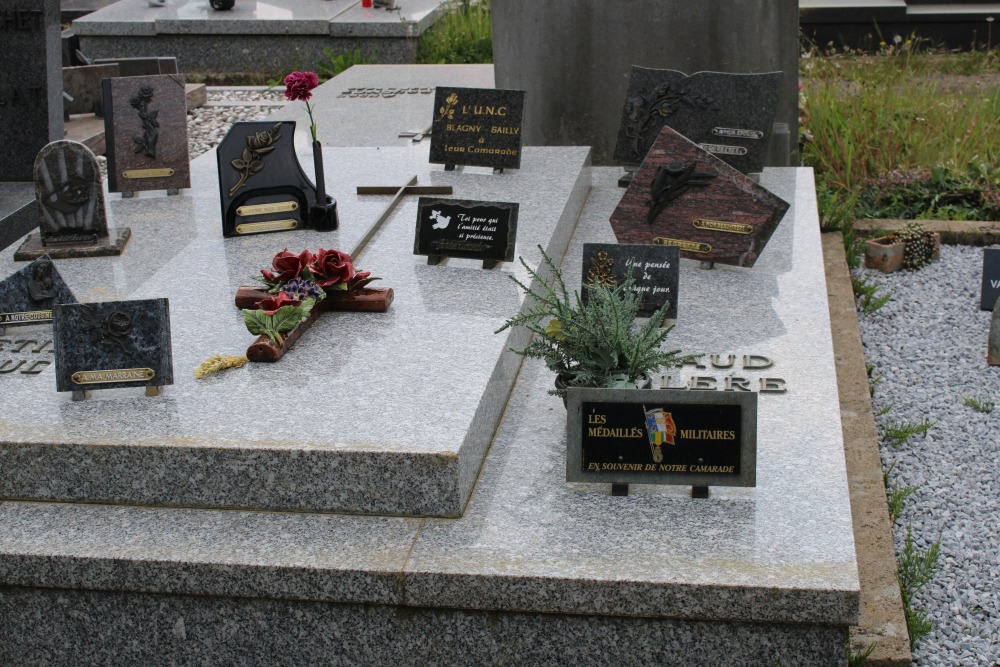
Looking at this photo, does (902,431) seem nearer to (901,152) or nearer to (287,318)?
(287,318)

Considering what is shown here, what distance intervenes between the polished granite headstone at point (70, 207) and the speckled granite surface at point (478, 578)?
1847 mm

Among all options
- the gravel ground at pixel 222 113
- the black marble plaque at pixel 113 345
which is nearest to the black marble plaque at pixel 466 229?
the black marble plaque at pixel 113 345

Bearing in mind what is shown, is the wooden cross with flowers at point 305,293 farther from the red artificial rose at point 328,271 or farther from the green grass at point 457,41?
the green grass at point 457,41

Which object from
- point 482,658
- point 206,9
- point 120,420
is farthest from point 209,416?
point 206,9

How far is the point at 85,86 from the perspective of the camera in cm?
912

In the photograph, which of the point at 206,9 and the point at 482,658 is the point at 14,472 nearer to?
the point at 482,658

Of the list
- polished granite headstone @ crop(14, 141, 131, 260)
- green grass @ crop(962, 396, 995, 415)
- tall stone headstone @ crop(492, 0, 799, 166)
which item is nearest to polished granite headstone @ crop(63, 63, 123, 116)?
tall stone headstone @ crop(492, 0, 799, 166)

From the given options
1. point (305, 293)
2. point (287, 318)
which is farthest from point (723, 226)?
point (287, 318)

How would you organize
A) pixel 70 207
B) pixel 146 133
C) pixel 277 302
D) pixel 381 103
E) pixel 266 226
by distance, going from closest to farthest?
pixel 277 302 → pixel 70 207 → pixel 266 226 → pixel 146 133 → pixel 381 103

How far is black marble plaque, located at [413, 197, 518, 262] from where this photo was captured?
4.42m

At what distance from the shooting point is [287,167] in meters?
4.95

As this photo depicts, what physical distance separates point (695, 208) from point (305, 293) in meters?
1.71

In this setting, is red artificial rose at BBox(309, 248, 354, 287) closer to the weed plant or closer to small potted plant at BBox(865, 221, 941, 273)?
the weed plant

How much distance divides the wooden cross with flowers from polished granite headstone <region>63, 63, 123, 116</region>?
5.62m
